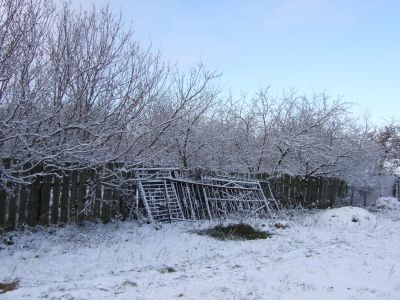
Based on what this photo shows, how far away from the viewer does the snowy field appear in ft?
18.0

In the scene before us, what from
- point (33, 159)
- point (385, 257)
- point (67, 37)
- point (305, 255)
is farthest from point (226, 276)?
point (67, 37)

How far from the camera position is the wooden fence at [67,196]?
8.70 metres

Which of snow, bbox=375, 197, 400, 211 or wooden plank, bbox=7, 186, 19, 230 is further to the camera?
snow, bbox=375, 197, 400, 211

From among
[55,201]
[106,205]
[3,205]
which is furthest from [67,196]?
[3,205]

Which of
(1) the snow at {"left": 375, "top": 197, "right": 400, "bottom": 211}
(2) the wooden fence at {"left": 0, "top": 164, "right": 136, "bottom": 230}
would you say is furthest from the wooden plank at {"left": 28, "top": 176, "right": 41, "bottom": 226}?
(1) the snow at {"left": 375, "top": 197, "right": 400, "bottom": 211}

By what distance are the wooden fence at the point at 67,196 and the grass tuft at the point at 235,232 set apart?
7.63 ft

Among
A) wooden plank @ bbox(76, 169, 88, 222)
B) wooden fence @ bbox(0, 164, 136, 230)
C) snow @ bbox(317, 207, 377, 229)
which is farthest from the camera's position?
snow @ bbox(317, 207, 377, 229)

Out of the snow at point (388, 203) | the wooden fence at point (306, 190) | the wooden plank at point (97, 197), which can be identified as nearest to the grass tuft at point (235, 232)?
the wooden plank at point (97, 197)

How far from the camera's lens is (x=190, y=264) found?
7.29 m

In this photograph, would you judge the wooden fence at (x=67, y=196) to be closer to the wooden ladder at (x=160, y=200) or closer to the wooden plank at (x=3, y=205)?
the wooden plank at (x=3, y=205)

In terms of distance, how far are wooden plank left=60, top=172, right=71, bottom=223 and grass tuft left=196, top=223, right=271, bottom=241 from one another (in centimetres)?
302

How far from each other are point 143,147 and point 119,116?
52.2 inches

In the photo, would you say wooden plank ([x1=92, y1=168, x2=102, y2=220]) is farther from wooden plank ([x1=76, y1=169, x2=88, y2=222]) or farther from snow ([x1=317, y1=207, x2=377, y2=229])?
snow ([x1=317, y1=207, x2=377, y2=229])

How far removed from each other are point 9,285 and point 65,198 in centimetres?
419
